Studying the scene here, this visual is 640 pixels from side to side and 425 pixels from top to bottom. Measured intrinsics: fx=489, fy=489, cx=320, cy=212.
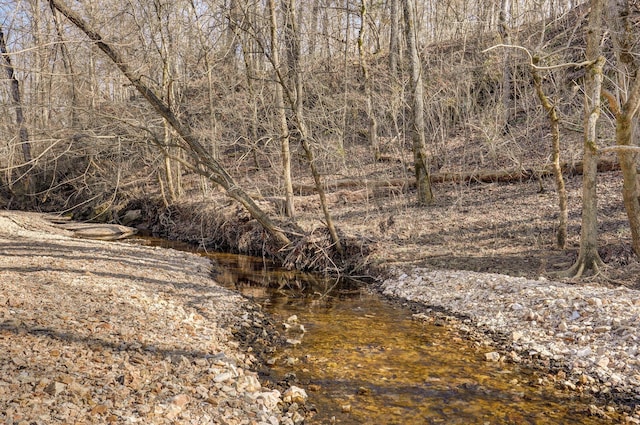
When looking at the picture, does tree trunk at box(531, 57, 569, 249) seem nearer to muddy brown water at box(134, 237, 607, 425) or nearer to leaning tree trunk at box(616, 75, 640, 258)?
leaning tree trunk at box(616, 75, 640, 258)

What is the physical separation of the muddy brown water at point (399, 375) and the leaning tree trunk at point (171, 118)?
3.33 meters

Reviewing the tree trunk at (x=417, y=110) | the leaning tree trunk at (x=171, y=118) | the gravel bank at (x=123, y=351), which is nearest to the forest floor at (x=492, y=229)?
the tree trunk at (x=417, y=110)

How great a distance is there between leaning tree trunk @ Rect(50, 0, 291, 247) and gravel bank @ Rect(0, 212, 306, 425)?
2.95 m

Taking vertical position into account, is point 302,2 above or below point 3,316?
above

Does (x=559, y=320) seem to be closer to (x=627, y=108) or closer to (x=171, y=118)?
(x=627, y=108)

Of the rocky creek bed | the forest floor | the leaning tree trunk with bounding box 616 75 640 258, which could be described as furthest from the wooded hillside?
the rocky creek bed

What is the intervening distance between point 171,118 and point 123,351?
20.9ft

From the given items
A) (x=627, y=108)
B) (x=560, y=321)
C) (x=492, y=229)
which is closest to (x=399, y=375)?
(x=560, y=321)

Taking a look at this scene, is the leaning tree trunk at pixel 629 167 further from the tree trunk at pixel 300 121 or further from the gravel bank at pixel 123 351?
the gravel bank at pixel 123 351

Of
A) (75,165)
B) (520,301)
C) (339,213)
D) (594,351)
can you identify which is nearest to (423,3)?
(339,213)

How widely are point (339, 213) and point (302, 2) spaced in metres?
9.29

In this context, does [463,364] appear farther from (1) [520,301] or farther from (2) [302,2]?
(2) [302,2]

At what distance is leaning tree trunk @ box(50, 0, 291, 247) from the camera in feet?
29.5

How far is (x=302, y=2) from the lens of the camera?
19.0 metres
